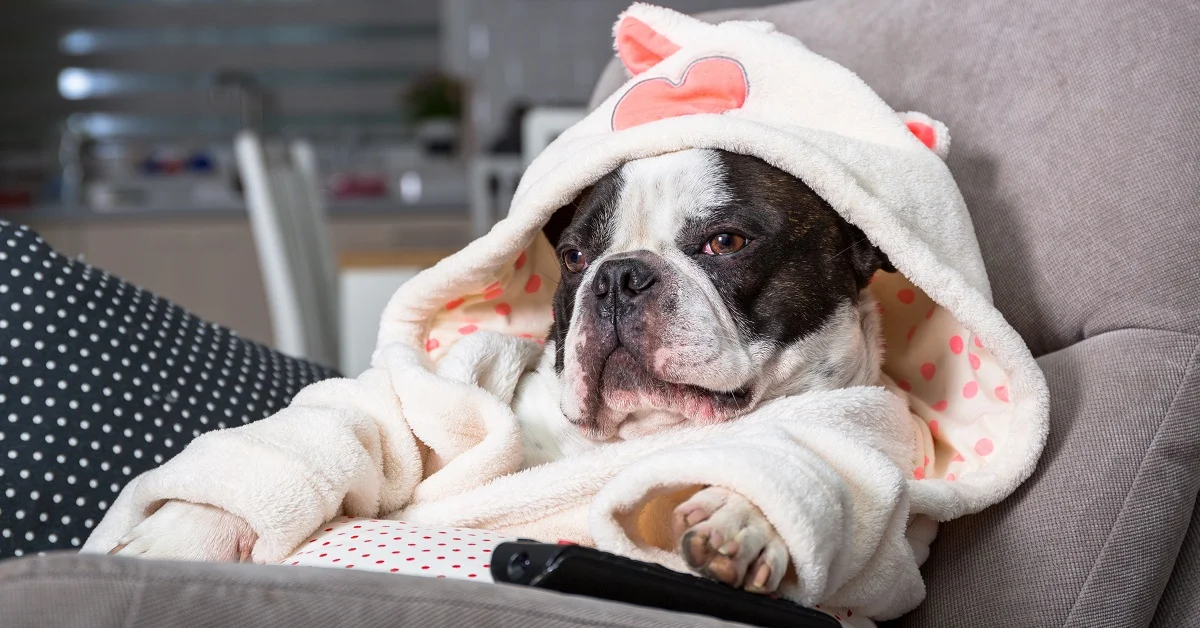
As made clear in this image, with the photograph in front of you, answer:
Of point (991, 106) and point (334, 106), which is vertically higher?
point (991, 106)

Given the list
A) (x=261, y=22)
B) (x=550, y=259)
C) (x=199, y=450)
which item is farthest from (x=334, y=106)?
(x=199, y=450)

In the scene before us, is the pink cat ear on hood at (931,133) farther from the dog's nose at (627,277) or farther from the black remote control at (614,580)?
the black remote control at (614,580)

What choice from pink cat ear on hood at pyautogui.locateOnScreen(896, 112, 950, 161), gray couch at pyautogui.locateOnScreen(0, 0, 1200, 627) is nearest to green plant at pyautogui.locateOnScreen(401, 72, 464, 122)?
gray couch at pyautogui.locateOnScreen(0, 0, 1200, 627)

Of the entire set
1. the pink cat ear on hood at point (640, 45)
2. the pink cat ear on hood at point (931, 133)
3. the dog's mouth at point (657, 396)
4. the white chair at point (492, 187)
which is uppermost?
the pink cat ear on hood at point (640, 45)

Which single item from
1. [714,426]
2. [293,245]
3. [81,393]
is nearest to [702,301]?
[714,426]

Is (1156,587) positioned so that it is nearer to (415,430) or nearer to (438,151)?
(415,430)

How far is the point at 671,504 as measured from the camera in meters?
0.88

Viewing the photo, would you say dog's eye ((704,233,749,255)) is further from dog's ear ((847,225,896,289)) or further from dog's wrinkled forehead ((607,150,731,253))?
dog's ear ((847,225,896,289))

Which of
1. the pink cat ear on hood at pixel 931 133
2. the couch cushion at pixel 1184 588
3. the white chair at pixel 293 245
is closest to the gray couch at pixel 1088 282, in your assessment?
the couch cushion at pixel 1184 588

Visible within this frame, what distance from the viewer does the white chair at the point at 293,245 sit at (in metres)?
2.94

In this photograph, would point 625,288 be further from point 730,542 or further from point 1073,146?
point 1073,146

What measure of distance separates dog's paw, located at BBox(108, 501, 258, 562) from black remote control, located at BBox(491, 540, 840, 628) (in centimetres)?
32

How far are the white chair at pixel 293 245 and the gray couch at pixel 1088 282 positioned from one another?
2.11 meters

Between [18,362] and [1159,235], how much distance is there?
3.90 ft
